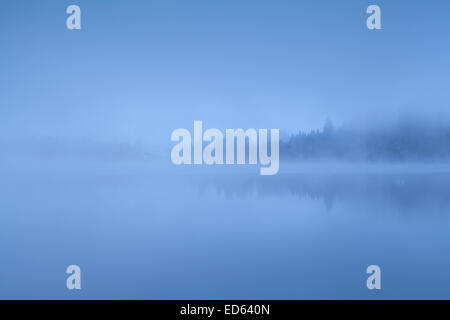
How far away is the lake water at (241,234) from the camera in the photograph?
205cm

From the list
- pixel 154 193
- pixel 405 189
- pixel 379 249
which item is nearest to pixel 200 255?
pixel 154 193

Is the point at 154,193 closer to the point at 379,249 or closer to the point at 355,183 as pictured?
the point at 355,183

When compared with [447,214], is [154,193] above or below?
above

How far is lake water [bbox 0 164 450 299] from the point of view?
2.05 metres

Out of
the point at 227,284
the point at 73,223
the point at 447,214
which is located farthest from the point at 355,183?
the point at 73,223

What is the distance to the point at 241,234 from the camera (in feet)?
7.60

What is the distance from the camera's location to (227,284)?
82.6 inches

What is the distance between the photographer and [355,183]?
2.32m

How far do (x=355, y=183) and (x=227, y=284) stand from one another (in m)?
1.28
